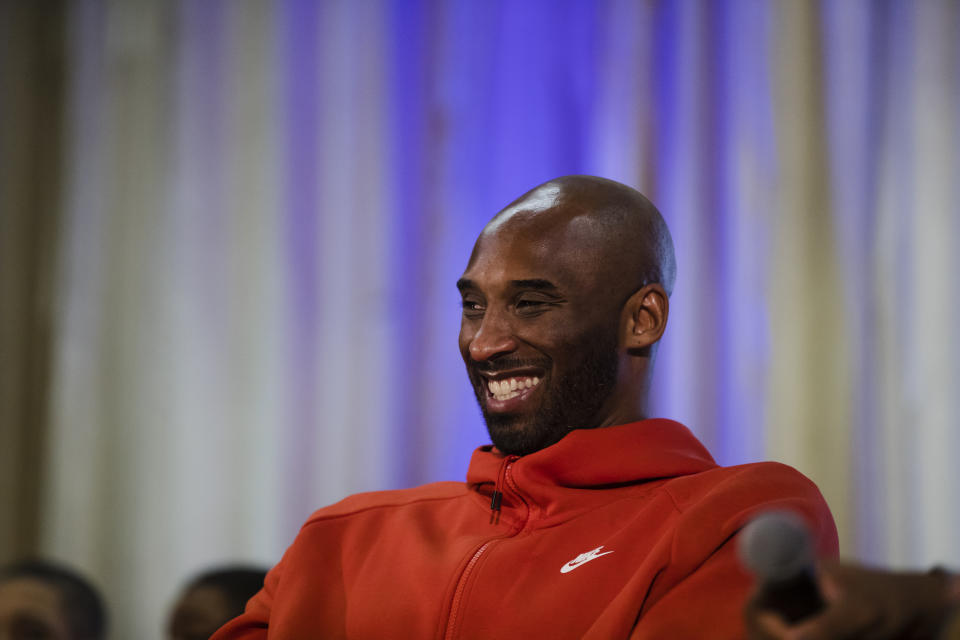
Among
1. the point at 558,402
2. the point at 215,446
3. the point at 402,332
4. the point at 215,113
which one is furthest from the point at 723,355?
the point at 215,113

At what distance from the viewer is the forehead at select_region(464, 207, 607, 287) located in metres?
1.39

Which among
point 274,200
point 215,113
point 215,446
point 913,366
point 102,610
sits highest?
point 215,113

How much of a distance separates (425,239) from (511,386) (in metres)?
1.26

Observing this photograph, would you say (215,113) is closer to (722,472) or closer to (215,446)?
(215,446)

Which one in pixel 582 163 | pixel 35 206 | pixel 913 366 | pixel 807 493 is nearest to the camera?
pixel 807 493

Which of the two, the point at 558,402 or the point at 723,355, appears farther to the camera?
the point at 723,355

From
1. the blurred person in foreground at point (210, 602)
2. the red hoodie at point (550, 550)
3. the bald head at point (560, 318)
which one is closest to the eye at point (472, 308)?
the bald head at point (560, 318)

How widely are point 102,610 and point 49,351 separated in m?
0.83

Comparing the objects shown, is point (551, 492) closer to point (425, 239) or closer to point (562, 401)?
point (562, 401)

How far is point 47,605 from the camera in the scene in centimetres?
221

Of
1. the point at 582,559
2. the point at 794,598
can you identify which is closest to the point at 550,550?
the point at 582,559

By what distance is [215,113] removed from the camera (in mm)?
2867

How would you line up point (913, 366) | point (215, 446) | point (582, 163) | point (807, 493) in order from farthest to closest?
point (215, 446) < point (582, 163) < point (913, 366) < point (807, 493)

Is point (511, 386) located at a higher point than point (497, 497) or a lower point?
higher
